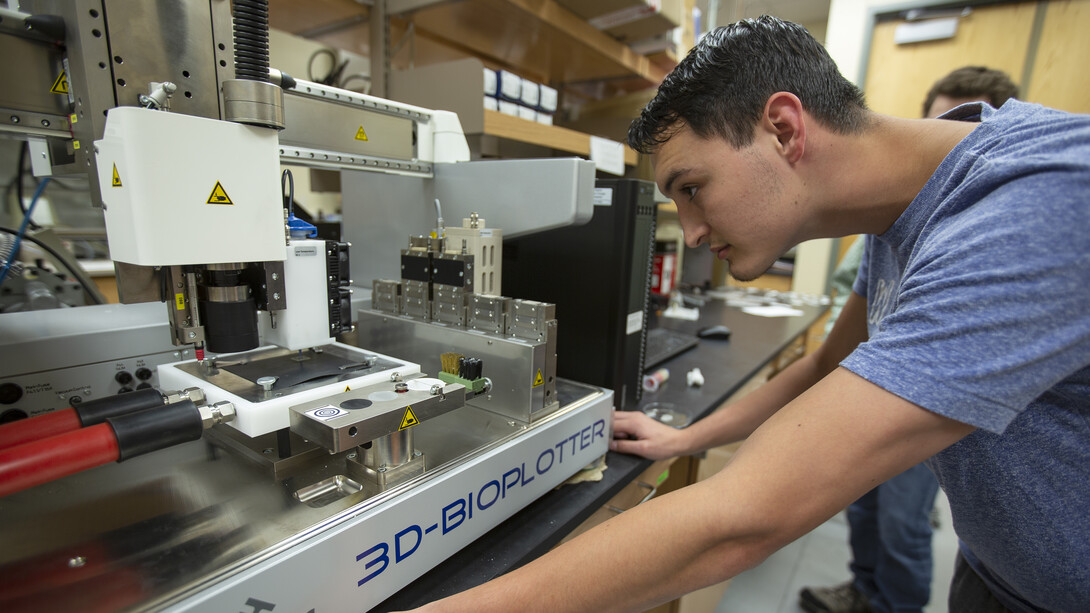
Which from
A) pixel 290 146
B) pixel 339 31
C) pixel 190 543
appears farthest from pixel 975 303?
pixel 339 31

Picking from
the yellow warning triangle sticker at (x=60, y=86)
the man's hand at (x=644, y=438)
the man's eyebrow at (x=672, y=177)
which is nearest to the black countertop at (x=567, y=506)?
the man's hand at (x=644, y=438)

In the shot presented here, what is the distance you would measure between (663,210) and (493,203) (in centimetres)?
186

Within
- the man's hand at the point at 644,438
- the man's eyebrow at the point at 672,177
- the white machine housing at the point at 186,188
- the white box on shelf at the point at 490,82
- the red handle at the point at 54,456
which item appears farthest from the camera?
the white box on shelf at the point at 490,82

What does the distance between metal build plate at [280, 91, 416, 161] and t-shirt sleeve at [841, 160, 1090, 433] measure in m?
0.84

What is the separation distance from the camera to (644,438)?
0.96 m

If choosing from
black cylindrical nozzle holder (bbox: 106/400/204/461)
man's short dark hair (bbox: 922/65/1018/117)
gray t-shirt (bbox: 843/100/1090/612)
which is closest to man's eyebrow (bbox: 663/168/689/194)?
gray t-shirt (bbox: 843/100/1090/612)

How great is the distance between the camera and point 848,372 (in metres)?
0.48

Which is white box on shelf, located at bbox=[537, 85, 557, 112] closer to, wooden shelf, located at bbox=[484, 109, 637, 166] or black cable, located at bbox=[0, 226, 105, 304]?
wooden shelf, located at bbox=[484, 109, 637, 166]

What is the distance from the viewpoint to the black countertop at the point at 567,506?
0.59 m

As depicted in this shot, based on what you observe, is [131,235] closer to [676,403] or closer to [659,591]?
[659,591]

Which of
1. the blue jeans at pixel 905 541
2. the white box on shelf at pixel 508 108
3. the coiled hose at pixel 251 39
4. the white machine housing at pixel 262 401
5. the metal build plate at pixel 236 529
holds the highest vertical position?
the white box on shelf at pixel 508 108

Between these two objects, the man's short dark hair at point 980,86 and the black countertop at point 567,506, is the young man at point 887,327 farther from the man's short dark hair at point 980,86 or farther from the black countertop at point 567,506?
the man's short dark hair at point 980,86

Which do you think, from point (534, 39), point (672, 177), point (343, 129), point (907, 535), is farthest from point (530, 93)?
point (907, 535)

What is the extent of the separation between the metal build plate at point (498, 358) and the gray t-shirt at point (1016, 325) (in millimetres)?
413
